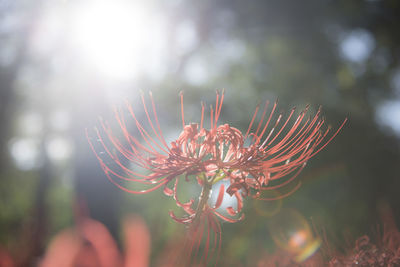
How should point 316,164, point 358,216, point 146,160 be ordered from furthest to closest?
point 316,164
point 358,216
point 146,160

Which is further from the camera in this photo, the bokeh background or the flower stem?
the bokeh background

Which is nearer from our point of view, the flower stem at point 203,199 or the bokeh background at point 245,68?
the flower stem at point 203,199

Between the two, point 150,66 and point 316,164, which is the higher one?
point 150,66

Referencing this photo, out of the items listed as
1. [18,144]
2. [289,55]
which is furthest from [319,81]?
[18,144]

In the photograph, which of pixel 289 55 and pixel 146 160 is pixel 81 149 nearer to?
pixel 146 160

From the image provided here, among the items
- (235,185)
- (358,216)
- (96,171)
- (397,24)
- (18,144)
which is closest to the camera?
(235,185)

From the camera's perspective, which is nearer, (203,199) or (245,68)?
(203,199)

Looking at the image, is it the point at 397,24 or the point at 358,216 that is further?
the point at 358,216

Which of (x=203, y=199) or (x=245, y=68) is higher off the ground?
(x=245, y=68)
